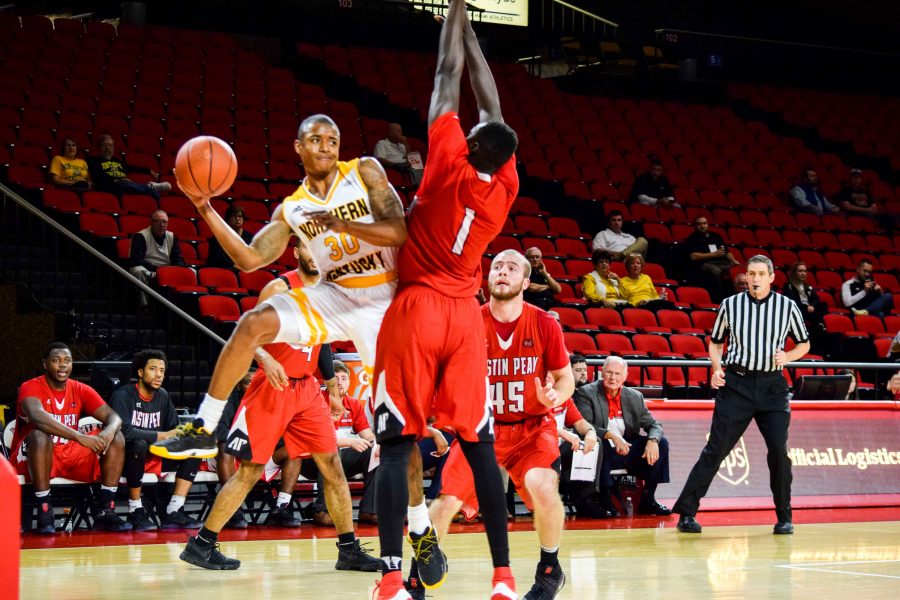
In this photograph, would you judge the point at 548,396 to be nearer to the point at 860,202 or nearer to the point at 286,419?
the point at 286,419

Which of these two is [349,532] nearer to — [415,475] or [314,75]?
[415,475]

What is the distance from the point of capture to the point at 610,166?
1788 centimetres

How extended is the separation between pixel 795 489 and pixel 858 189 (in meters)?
9.94

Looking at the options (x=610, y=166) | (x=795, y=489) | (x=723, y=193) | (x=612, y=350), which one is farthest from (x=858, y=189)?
(x=795, y=489)

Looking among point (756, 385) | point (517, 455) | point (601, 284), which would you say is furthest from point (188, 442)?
point (601, 284)

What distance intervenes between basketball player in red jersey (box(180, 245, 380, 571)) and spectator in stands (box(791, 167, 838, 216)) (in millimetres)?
12872

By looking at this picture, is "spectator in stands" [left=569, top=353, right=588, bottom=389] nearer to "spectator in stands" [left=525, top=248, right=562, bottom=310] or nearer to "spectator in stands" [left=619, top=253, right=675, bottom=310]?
"spectator in stands" [left=525, top=248, right=562, bottom=310]

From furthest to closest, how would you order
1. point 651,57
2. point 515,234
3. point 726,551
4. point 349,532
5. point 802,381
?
point 651,57
point 515,234
point 802,381
point 726,551
point 349,532

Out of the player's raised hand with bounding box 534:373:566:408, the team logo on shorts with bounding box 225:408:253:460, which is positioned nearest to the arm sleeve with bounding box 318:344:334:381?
the team logo on shorts with bounding box 225:408:253:460

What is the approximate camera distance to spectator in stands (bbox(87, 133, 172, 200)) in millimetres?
12586

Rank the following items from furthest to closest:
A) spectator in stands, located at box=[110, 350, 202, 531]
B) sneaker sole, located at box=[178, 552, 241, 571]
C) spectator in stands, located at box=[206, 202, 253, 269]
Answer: spectator in stands, located at box=[206, 202, 253, 269] → spectator in stands, located at box=[110, 350, 202, 531] → sneaker sole, located at box=[178, 552, 241, 571]

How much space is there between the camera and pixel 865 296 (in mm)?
15336

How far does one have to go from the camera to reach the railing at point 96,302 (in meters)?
10.2

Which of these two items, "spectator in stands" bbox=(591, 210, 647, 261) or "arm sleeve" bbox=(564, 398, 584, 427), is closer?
"arm sleeve" bbox=(564, 398, 584, 427)
